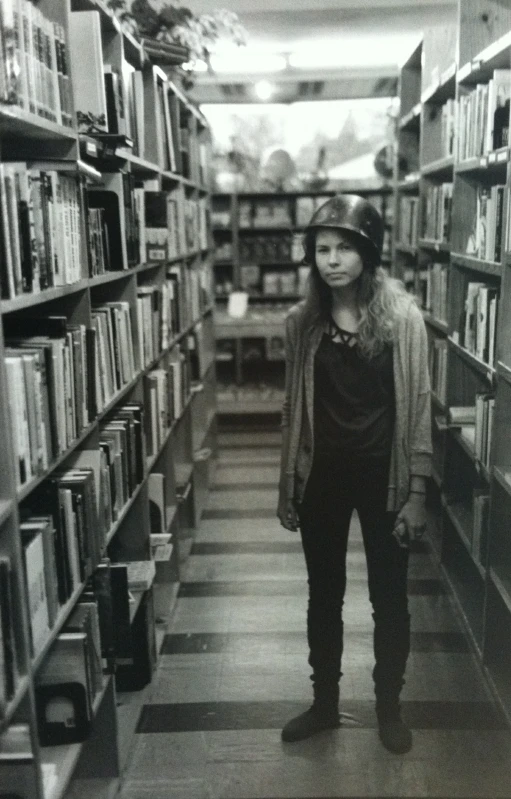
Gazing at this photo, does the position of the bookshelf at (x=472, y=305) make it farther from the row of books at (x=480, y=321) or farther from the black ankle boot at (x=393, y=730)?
the black ankle boot at (x=393, y=730)

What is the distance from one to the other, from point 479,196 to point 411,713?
1.96 meters

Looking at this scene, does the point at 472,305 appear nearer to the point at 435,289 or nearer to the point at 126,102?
the point at 435,289

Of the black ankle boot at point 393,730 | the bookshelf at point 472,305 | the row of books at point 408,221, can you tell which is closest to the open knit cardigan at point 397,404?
the bookshelf at point 472,305

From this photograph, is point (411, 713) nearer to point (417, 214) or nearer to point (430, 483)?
point (430, 483)

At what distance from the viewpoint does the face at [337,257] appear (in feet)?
7.29

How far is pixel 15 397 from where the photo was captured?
1.51 meters

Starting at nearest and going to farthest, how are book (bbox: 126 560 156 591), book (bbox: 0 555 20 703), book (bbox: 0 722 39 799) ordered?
book (bbox: 0 555 20 703), book (bbox: 0 722 39 799), book (bbox: 126 560 156 591)

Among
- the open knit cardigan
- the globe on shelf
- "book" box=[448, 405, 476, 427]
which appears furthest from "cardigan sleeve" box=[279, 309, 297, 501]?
the globe on shelf

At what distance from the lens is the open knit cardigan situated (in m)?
2.24

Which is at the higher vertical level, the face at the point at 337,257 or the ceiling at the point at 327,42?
the ceiling at the point at 327,42

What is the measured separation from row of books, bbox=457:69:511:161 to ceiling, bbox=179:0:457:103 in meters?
1.74

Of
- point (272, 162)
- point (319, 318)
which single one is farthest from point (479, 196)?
point (272, 162)

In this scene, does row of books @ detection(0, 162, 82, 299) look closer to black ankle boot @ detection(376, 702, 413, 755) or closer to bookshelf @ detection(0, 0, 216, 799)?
bookshelf @ detection(0, 0, 216, 799)

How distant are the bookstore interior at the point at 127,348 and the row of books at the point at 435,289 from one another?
0.09 feet
